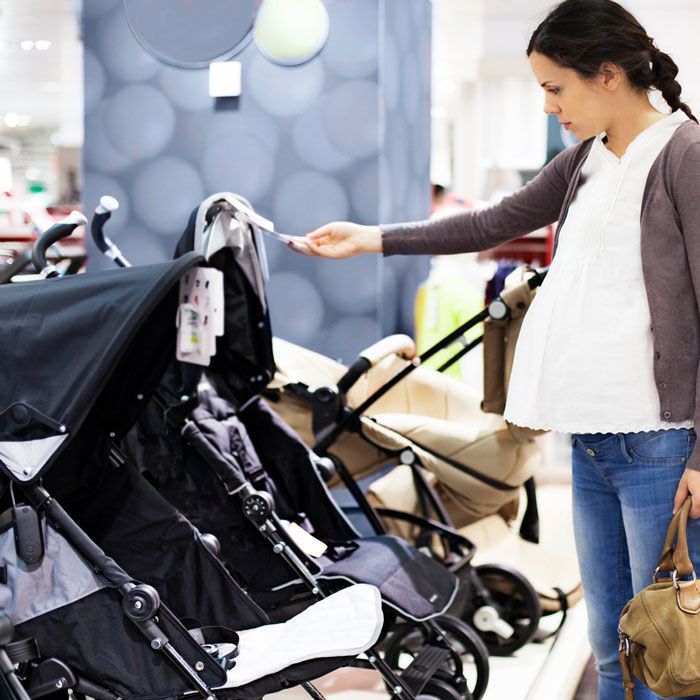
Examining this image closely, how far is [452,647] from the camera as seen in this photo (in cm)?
251

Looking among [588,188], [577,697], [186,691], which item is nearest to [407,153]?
[577,697]

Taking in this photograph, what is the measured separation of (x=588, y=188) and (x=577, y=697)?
1604mm

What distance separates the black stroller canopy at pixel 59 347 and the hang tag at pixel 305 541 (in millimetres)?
724

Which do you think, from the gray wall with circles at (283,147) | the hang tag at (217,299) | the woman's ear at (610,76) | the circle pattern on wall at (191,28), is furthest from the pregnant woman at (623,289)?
the circle pattern on wall at (191,28)

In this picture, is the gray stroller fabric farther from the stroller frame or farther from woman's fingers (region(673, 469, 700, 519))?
the stroller frame

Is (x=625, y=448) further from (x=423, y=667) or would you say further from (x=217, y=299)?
(x=423, y=667)

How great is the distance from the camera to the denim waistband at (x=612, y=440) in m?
1.69

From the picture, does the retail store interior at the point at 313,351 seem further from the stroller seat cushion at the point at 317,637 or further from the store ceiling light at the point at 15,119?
the store ceiling light at the point at 15,119

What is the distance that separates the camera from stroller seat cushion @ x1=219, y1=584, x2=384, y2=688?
71.8 inches

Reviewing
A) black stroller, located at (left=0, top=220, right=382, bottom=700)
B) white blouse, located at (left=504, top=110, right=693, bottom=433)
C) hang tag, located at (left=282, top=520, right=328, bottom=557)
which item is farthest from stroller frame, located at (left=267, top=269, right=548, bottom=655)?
white blouse, located at (left=504, top=110, right=693, bottom=433)

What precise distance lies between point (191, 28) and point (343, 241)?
1694mm

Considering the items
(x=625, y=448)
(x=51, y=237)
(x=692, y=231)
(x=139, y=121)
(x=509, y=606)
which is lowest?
(x=509, y=606)

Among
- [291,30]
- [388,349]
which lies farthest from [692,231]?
[291,30]

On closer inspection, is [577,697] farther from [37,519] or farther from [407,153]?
[407,153]
